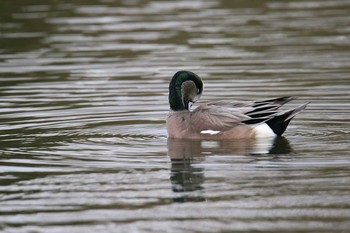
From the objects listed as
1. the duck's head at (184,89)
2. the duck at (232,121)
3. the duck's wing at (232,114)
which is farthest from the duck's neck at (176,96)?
the duck's wing at (232,114)

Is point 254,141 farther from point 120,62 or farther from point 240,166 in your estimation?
point 120,62

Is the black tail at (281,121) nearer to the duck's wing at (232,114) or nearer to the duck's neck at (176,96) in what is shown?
the duck's wing at (232,114)

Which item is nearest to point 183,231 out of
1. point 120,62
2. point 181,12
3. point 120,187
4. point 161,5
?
point 120,187

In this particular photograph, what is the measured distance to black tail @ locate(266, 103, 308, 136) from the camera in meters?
Answer: 11.3

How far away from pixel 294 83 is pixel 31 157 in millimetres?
5191

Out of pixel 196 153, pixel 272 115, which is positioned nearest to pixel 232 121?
pixel 272 115

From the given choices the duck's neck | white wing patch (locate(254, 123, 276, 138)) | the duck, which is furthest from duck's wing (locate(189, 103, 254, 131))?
the duck's neck

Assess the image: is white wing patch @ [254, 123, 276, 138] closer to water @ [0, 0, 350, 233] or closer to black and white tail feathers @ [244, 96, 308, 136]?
black and white tail feathers @ [244, 96, 308, 136]

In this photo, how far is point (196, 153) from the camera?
35.7ft

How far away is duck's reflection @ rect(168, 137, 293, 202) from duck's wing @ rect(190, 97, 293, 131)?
0.66ft

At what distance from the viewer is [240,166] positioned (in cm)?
993

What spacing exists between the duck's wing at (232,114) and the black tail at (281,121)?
0.24 ft

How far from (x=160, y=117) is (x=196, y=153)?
7.48 feet

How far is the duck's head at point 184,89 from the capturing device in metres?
12.0
